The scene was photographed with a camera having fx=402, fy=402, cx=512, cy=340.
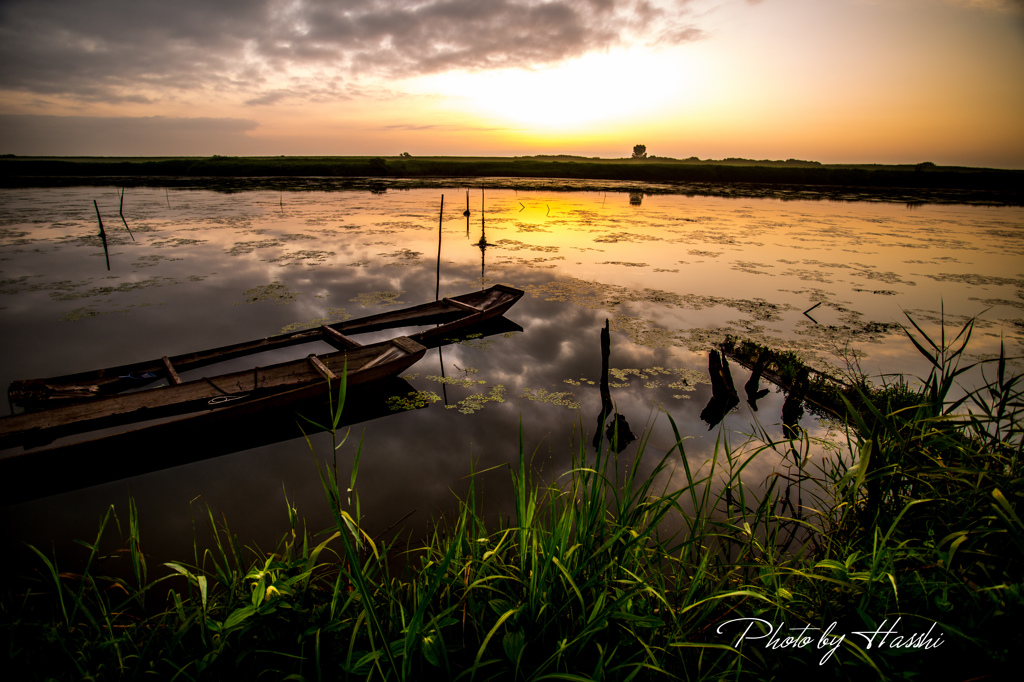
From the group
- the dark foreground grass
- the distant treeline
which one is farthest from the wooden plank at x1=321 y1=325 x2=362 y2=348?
the distant treeline

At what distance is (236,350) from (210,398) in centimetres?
201

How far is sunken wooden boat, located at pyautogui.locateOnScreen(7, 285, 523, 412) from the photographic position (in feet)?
15.9

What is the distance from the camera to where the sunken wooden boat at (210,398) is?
13.8 ft

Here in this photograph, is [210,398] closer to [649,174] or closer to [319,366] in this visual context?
[319,366]

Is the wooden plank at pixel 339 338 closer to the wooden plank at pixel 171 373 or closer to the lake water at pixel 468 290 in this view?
the lake water at pixel 468 290

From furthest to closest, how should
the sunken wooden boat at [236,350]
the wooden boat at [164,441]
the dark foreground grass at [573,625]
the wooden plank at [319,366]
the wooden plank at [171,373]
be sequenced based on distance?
the wooden plank at [319,366] → the wooden plank at [171,373] → the sunken wooden boat at [236,350] → the wooden boat at [164,441] → the dark foreground grass at [573,625]

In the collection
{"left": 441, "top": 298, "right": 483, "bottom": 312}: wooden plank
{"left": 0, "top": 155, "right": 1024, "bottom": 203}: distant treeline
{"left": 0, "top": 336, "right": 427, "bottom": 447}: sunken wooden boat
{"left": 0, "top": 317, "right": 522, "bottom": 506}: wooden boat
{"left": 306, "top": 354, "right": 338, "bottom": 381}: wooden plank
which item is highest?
{"left": 0, "top": 155, "right": 1024, "bottom": 203}: distant treeline

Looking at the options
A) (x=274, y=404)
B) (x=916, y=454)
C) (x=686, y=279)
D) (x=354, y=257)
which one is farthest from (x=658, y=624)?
(x=354, y=257)

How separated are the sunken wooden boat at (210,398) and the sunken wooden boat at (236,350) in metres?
0.36

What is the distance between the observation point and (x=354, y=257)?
1362 cm

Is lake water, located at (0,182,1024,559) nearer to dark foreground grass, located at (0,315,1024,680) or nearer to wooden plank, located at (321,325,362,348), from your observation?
dark foreground grass, located at (0,315,1024,680)

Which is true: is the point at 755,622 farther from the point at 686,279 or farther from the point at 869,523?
the point at 686,279

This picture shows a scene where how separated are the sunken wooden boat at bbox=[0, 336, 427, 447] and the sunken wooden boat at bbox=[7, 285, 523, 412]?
1.19ft
